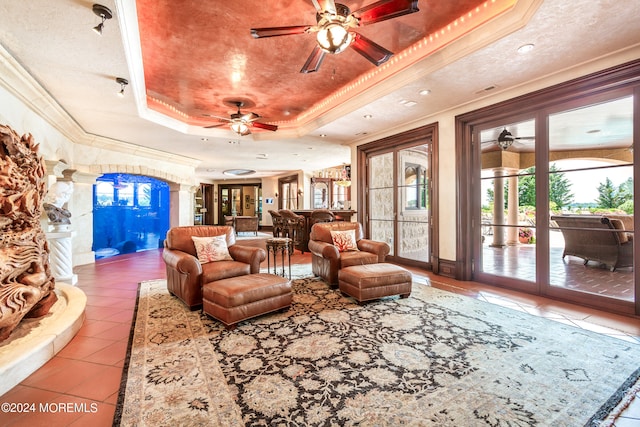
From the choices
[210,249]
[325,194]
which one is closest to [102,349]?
[210,249]

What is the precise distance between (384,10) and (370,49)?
539mm

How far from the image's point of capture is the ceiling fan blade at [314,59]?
8.93ft

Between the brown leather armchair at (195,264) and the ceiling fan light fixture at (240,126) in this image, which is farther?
the ceiling fan light fixture at (240,126)

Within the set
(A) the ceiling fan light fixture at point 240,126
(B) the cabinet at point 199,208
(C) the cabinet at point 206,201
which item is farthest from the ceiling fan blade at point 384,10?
(C) the cabinet at point 206,201

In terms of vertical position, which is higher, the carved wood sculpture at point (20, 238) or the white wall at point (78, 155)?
the white wall at point (78, 155)

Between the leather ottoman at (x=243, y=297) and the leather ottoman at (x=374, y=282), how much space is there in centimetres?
76

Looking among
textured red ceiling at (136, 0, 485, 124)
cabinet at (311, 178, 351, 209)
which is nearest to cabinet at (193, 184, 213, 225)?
cabinet at (311, 178, 351, 209)

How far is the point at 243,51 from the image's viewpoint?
11.5ft

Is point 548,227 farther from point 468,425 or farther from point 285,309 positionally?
point 285,309

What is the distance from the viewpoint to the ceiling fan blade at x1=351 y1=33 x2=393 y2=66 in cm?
261

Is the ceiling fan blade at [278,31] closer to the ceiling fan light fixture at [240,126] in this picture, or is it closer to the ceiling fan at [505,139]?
the ceiling fan light fixture at [240,126]

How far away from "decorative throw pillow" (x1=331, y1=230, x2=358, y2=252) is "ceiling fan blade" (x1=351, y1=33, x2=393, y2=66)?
2319 mm

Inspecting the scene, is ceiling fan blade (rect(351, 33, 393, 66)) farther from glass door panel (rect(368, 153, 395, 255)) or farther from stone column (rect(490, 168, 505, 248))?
glass door panel (rect(368, 153, 395, 255))

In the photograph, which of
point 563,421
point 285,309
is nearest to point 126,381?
point 285,309
